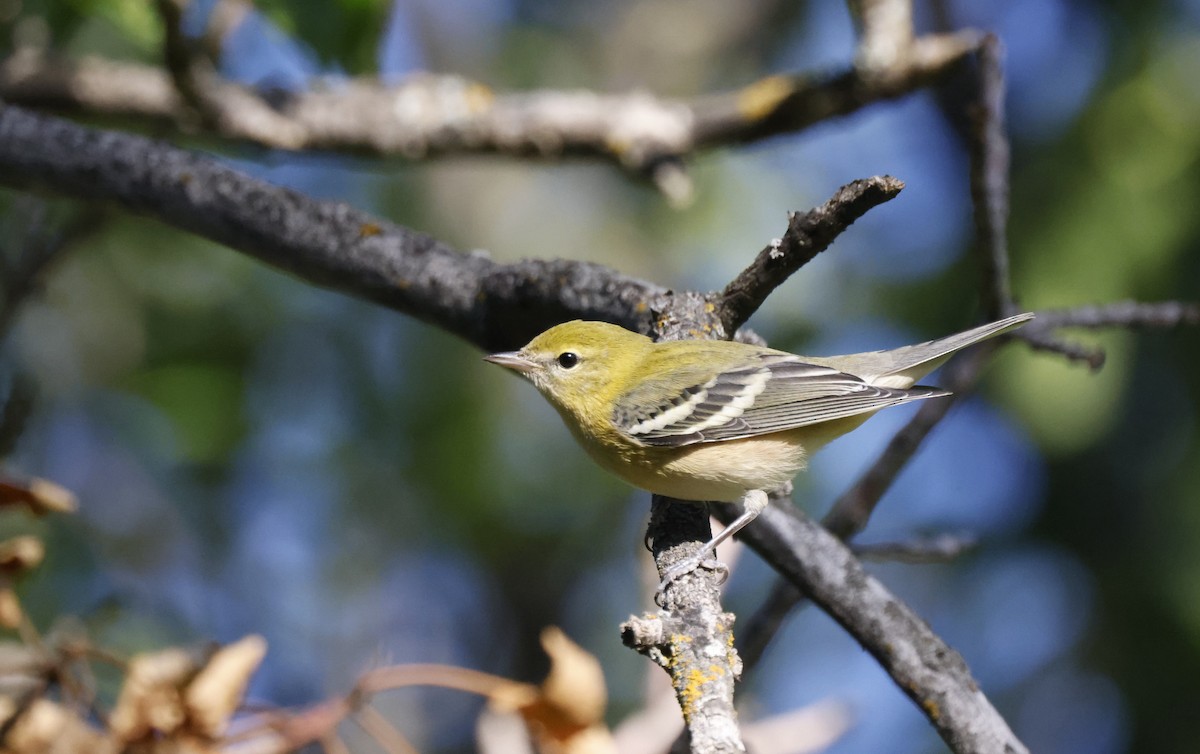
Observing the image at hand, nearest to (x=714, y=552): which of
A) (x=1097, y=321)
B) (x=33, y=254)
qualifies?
(x=1097, y=321)

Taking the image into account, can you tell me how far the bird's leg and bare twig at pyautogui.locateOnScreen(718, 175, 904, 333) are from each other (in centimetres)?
61

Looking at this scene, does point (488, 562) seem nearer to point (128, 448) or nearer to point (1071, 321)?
point (128, 448)

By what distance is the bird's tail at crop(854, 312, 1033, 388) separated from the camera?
12.1 ft

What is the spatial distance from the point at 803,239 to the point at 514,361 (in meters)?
1.63

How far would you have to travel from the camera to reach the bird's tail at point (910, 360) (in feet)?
12.1

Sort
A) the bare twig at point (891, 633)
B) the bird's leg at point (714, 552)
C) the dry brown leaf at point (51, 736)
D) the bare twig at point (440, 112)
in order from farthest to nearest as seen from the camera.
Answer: the bare twig at point (440, 112), the bare twig at point (891, 633), the bird's leg at point (714, 552), the dry brown leaf at point (51, 736)

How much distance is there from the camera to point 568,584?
6902 millimetres

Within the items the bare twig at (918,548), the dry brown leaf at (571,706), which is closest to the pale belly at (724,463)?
the bare twig at (918,548)

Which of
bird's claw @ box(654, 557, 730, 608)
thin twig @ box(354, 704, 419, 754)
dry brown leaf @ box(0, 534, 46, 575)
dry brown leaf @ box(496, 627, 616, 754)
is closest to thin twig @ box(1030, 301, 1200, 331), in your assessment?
bird's claw @ box(654, 557, 730, 608)

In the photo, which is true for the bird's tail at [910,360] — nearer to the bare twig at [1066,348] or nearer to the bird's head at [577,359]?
the bare twig at [1066,348]

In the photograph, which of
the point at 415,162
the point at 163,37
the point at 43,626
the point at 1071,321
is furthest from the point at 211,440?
the point at 1071,321

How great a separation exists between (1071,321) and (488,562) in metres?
4.11

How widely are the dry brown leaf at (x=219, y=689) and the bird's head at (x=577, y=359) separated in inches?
77.2

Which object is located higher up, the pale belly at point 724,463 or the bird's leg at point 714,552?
the pale belly at point 724,463
